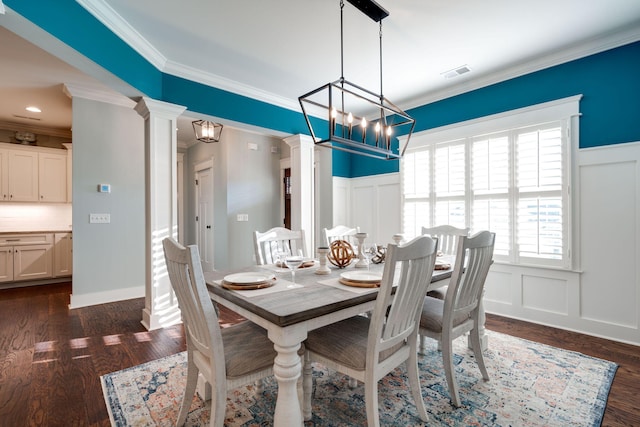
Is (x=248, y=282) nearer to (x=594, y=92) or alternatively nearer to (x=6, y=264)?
(x=594, y=92)

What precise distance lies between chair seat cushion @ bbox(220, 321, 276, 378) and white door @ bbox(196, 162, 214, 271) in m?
4.01

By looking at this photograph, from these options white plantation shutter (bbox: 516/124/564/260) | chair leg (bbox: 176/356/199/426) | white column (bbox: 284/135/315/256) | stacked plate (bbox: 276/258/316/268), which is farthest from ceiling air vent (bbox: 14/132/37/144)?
white plantation shutter (bbox: 516/124/564/260)

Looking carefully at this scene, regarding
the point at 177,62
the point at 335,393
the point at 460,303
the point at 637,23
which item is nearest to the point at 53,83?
the point at 177,62

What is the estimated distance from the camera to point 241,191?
5.14 m

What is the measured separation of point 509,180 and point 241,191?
383 cm

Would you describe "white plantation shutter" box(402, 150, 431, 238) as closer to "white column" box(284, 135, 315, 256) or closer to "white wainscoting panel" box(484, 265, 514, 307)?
"white wainscoting panel" box(484, 265, 514, 307)

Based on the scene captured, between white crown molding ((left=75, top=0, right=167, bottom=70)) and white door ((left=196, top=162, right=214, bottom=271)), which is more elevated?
white crown molding ((left=75, top=0, right=167, bottom=70))

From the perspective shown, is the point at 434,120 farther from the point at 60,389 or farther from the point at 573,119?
the point at 60,389

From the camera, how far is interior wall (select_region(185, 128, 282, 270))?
5008 millimetres

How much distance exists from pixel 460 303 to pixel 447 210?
2.06 meters

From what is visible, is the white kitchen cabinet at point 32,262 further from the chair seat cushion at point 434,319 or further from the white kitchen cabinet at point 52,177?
the chair seat cushion at point 434,319

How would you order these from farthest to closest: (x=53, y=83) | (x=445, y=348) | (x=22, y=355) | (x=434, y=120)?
1. (x=434, y=120)
2. (x=53, y=83)
3. (x=22, y=355)
4. (x=445, y=348)

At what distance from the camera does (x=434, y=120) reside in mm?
3885

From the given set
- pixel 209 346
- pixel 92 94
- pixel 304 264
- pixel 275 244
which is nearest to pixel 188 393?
pixel 209 346
